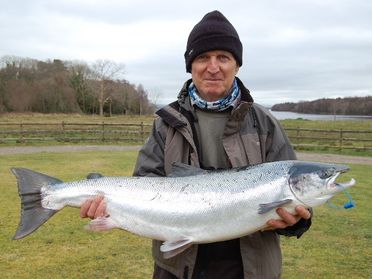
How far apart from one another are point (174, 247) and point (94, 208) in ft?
2.50

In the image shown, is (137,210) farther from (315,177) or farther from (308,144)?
(308,144)

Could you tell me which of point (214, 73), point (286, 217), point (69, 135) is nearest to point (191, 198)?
point (286, 217)

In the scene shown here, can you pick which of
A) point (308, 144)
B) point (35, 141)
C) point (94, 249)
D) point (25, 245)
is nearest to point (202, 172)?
point (94, 249)

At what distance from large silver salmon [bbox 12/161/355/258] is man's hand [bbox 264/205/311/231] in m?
0.04

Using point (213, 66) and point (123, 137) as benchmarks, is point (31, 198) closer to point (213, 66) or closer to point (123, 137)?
point (213, 66)

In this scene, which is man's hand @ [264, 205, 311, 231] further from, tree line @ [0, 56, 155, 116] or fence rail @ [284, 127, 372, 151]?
tree line @ [0, 56, 155, 116]

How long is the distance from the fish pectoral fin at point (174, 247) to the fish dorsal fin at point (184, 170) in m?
0.49

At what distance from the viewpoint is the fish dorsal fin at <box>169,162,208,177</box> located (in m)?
3.14

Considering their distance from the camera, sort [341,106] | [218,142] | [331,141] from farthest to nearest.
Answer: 1. [341,106]
2. [331,141]
3. [218,142]

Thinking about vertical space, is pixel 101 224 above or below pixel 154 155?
below

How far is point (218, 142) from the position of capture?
3266 millimetres

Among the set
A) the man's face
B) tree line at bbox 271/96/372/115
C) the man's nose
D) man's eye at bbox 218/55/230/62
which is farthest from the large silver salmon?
tree line at bbox 271/96/372/115

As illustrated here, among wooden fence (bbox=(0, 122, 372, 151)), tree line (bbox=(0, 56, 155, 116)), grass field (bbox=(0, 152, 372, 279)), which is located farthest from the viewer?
tree line (bbox=(0, 56, 155, 116))

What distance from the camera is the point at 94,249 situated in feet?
25.0
